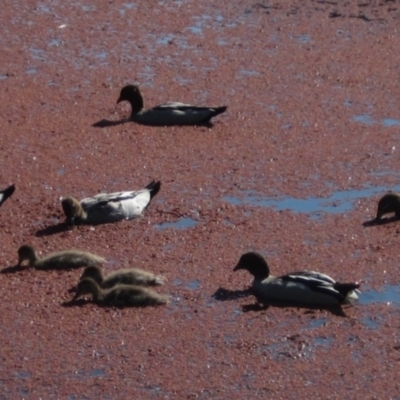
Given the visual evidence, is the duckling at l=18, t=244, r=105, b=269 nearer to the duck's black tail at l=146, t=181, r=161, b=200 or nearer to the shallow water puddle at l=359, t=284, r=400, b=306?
the duck's black tail at l=146, t=181, r=161, b=200

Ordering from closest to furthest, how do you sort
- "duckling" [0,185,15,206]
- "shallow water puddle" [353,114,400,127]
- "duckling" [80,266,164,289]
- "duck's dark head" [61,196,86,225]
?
"duckling" [80,266,164,289] → "duck's dark head" [61,196,86,225] → "duckling" [0,185,15,206] → "shallow water puddle" [353,114,400,127]

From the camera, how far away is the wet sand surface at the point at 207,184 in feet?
28.8

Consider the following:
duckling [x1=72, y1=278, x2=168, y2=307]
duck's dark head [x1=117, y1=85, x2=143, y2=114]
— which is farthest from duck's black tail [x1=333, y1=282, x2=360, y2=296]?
duck's dark head [x1=117, y1=85, x2=143, y2=114]

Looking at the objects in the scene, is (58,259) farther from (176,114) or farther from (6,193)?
(176,114)

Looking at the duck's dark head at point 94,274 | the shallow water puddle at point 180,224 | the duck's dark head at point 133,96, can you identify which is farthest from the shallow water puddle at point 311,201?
the duck's dark head at point 133,96

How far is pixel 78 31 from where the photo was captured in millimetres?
16922

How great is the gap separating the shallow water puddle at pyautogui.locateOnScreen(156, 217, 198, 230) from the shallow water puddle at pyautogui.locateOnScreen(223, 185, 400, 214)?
53 centimetres

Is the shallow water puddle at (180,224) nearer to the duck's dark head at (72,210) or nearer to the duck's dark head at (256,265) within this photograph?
the duck's dark head at (72,210)

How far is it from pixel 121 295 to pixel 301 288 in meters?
1.28

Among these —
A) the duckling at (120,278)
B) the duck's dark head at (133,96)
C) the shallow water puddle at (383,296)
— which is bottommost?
the shallow water puddle at (383,296)

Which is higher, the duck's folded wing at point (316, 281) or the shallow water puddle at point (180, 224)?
the duck's folded wing at point (316, 281)

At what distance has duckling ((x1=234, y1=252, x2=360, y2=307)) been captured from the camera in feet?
31.3

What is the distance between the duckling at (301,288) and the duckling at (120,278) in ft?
2.41

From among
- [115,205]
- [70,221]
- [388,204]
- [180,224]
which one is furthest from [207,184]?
[388,204]
